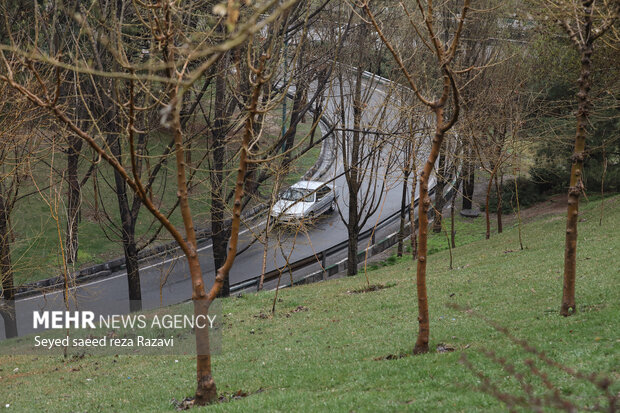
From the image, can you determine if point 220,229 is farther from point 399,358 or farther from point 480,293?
point 399,358

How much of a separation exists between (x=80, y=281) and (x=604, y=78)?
73.9 feet

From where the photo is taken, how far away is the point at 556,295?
12.3m

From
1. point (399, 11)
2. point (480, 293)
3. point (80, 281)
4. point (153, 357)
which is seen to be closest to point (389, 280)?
point (480, 293)

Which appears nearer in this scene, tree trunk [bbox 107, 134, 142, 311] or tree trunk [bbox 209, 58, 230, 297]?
tree trunk [bbox 209, 58, 230, 297]

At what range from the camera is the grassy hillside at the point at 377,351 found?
769 centimetres

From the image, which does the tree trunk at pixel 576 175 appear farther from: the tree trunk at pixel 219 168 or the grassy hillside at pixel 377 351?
the tree trunk at pixel 219 168

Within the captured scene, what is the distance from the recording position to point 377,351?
10359 millimetres

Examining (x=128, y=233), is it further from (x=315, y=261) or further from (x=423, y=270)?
(x=423, y=270)

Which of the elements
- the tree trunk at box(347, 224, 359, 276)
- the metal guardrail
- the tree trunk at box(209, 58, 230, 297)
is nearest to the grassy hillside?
the tree trunk at box(209, 58, 230, 297)

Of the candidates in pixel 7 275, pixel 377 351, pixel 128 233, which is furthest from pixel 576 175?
pixel 7 275

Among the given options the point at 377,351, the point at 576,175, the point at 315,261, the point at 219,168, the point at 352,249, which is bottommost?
the point at 377,351

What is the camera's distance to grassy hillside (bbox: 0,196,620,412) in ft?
25.2

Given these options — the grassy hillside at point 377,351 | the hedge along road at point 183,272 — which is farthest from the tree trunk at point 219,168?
the grassy hillside at point 377,351

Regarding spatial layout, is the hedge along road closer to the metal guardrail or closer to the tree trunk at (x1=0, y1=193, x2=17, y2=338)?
the metal guardrail
